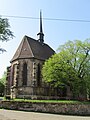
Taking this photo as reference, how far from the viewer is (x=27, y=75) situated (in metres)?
41.8

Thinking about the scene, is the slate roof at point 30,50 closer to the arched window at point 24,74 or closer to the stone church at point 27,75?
the stone church at point 27,75

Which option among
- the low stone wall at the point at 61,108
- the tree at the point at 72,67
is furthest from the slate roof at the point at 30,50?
the low stone wall at the point at 61,108

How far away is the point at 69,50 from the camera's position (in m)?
35.9

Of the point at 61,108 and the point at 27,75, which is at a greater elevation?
the point at 27,75

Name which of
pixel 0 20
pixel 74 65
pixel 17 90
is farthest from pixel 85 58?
pixel 0 20

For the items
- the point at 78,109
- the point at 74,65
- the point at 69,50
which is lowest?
the point at 78,109

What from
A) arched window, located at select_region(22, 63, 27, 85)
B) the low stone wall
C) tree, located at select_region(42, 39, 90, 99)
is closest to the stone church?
arched window, located at select_region(22, 63, 27, 85)

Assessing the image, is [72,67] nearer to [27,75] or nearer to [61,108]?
[27,75]

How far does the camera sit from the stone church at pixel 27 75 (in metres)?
40.5

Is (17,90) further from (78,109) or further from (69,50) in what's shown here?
(78,109)

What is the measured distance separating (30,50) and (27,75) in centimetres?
582

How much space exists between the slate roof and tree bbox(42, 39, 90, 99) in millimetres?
8162

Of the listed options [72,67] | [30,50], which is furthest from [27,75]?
[72,67]

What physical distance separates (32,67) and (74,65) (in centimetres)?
1002
